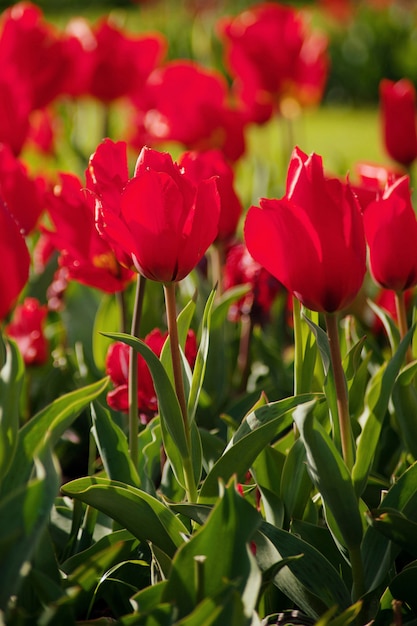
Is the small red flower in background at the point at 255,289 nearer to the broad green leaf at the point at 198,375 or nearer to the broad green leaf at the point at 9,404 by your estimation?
the broad green leaf at the point at 198,375

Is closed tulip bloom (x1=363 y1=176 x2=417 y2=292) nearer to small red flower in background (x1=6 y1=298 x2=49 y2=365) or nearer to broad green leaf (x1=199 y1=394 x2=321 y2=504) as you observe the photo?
broad green leaf (x1=199 y1=394 x2=321 y2=504)

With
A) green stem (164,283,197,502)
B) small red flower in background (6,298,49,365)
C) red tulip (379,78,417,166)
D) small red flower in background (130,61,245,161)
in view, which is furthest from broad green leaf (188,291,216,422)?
Answer: small red flower in background (130,61,245,161)

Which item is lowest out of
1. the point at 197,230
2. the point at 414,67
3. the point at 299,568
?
the point at 414,67

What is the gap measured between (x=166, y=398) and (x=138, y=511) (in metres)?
0.12

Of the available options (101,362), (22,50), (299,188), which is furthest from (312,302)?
(22,50)

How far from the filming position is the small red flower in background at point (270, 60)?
108 inches

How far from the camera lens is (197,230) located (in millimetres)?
1041

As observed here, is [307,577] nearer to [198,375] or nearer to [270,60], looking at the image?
[198,375]

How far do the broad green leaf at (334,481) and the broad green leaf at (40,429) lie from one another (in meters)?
0.22

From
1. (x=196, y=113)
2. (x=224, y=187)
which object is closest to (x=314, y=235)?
(x=224, y=187)

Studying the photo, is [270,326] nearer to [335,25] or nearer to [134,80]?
[134,80]

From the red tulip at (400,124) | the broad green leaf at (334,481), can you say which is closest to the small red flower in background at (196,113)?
the red tulip at (400,124)

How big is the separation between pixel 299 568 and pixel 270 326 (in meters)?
1.07

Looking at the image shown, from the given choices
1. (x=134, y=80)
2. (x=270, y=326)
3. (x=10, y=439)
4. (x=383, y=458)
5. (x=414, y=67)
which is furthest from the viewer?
(x=414, y=67)
